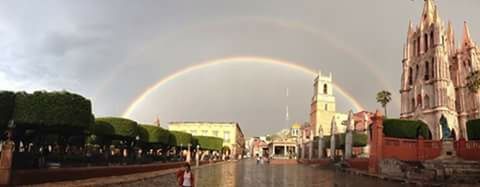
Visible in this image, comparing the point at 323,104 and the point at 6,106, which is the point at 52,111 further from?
the point at 323,104

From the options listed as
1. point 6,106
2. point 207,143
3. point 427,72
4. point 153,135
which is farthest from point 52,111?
point 427,72

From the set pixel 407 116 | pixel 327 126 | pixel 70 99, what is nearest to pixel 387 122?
pixel 70 99

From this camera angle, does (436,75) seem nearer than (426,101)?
Yes

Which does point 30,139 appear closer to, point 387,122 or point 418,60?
point 387,122

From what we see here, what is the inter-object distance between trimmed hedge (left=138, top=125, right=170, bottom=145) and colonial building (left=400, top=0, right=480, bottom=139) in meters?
47.3

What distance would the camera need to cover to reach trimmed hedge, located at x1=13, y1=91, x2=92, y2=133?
25.5 m

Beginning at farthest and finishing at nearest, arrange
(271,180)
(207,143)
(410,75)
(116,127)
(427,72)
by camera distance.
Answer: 1. (207,143)
2. (410,75)
3. (427,72)
4. (116,127)
5. (271,180)

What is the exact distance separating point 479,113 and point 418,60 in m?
14.9

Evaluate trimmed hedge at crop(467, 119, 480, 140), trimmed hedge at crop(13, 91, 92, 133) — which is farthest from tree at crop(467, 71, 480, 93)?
trimmed hedge at crop(13, 91, 92, 133)

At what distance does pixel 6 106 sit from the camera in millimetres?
24719

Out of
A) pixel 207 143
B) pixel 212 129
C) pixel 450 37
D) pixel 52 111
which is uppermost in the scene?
pixel 450 37

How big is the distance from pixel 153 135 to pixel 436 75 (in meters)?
53.3

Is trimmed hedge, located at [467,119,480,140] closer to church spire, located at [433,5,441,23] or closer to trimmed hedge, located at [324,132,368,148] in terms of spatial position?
trimmed hedge, located at [324,132,368,148]

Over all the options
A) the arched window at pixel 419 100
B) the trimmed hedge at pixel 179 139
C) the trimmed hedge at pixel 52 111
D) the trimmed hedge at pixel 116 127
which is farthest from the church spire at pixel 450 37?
the trimmed hedge at pixel 52 111
